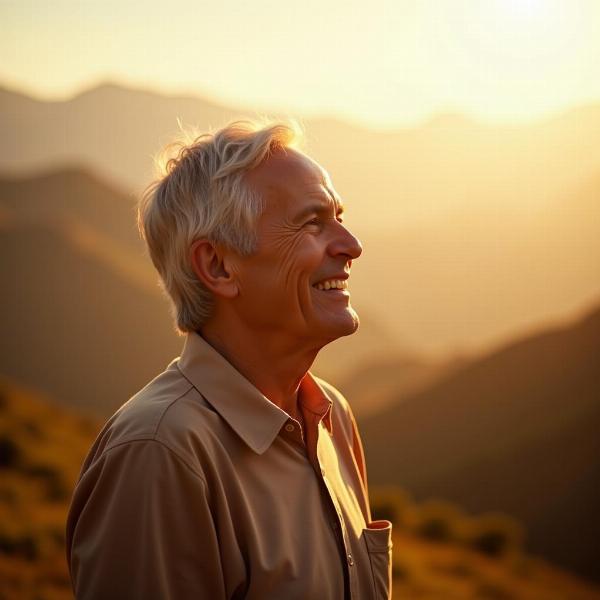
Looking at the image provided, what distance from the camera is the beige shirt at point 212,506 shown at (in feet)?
4.27

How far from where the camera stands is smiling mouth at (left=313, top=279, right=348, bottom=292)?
1645 millimetres

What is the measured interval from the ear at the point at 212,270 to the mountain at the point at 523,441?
428 cm

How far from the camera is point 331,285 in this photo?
1.66m

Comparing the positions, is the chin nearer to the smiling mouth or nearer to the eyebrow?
the smiling mouth

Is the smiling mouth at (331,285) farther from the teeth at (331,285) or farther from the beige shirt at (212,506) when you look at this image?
the beige shirt at (212,506)

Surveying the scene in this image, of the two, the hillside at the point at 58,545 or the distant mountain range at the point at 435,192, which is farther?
the distant mountain range at the point at 435,192

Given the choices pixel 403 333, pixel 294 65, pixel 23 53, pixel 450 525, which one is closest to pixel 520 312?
pixel 403 333

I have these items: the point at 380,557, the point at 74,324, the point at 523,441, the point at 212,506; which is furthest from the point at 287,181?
the point at 74,324

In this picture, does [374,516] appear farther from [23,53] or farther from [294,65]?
[23,53]

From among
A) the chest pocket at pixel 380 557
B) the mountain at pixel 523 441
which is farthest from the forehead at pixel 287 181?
the mountain at pixel 523 441

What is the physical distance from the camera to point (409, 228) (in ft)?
19.7

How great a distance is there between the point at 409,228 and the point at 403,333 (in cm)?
78

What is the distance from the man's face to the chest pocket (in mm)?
416

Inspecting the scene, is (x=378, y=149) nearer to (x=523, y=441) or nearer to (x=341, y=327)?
(x=523, y=441)
